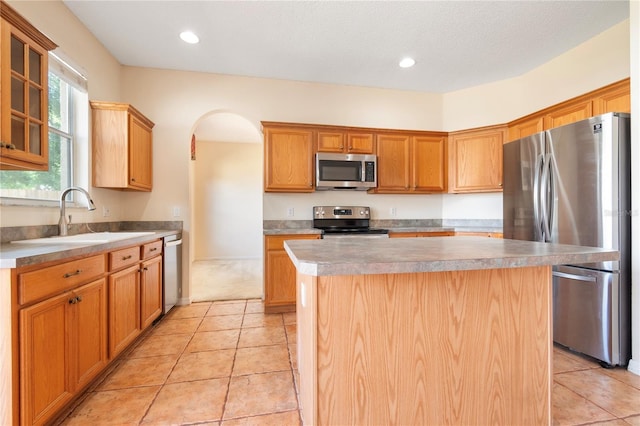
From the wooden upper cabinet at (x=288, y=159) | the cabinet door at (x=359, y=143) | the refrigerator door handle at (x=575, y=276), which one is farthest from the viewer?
the cabinet door at (x=359, y=143)

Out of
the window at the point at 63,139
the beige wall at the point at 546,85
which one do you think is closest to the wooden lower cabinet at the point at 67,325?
the window at the point at 63,139

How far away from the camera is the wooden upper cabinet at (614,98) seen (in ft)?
7.14

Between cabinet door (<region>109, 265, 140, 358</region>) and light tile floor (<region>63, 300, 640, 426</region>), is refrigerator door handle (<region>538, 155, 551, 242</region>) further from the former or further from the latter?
cabinet door (<region>109, 265, 140, 358</region>)

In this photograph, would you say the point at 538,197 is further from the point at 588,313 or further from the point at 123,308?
the point at 123,308

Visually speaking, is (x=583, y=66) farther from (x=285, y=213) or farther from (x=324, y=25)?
(x=285, y=213)

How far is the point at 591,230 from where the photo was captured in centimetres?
204

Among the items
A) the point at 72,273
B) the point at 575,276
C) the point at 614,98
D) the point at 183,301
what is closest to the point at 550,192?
the point at 575,276

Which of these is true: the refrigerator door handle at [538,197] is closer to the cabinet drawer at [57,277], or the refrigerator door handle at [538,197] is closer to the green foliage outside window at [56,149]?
the cabinet drawer at [57,277]

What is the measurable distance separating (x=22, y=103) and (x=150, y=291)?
5.45ft

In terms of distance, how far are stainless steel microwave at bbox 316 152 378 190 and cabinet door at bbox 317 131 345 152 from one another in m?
0.08

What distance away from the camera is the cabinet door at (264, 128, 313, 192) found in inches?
128

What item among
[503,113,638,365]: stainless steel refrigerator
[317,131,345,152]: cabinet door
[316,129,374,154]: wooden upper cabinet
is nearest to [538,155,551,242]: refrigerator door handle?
[503,113,638,365]: stainless steel refrigerator

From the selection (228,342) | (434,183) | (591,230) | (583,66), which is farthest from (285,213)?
(583,66)

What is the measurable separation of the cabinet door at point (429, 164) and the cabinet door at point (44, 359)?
3522 mm
